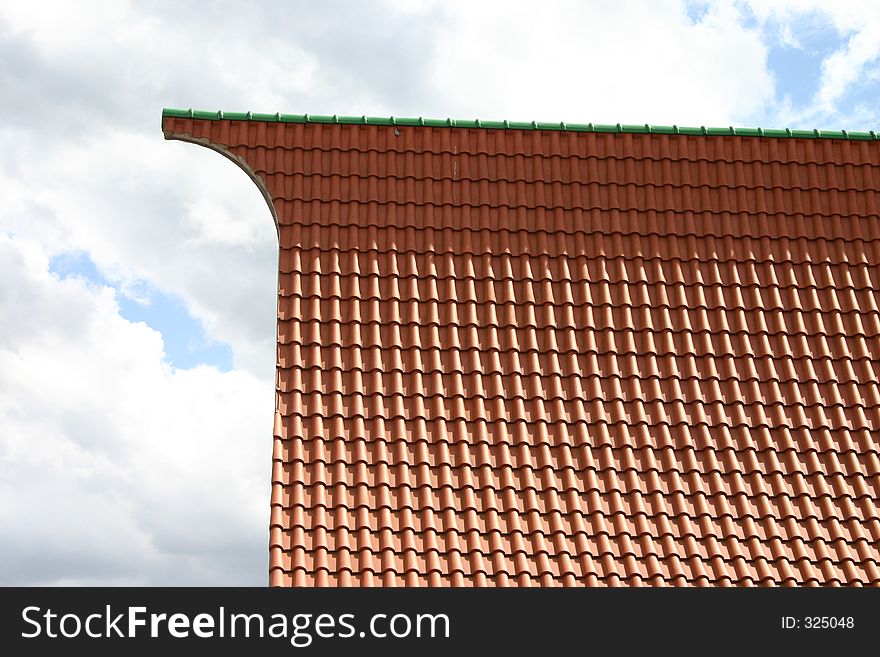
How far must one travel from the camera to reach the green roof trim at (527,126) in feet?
30.3

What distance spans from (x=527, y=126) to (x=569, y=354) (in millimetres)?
1985

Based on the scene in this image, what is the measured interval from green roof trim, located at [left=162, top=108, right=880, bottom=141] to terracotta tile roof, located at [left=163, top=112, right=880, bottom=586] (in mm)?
37

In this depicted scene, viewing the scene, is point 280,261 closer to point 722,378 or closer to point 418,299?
point 418,299

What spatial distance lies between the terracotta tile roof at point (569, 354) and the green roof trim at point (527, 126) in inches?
1.5

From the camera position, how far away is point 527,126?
9.52m

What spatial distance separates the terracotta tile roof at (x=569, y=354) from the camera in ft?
25.6

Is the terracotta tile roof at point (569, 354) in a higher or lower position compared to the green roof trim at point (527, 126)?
lower

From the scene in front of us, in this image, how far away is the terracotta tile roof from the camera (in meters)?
7.81

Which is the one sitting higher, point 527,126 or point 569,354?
point 527,126

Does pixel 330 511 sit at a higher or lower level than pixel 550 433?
lower

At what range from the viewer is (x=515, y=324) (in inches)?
345

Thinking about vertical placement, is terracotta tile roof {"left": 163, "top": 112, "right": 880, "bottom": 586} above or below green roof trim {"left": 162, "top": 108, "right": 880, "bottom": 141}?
below
